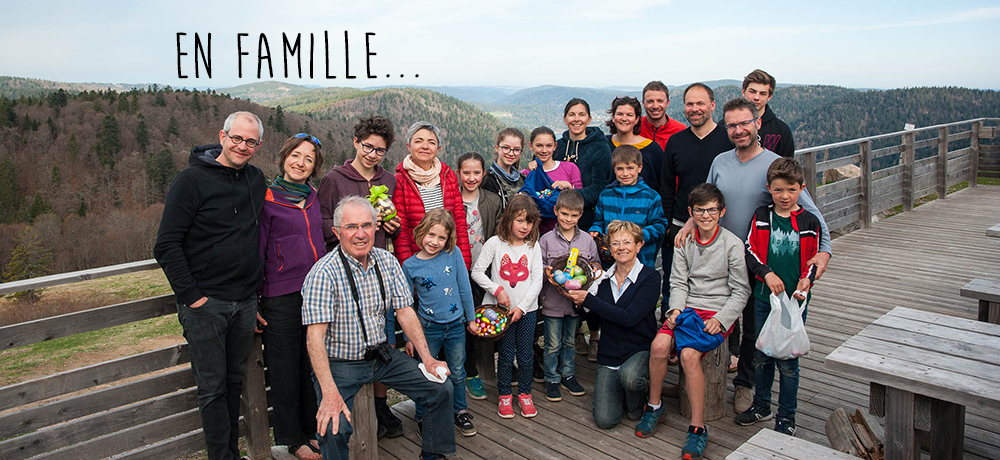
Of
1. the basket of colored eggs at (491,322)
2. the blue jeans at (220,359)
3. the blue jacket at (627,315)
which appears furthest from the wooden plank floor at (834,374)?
the blue jeans at (220,359)

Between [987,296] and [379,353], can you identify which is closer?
[379,353]

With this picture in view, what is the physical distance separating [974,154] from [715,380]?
1128 centimetres

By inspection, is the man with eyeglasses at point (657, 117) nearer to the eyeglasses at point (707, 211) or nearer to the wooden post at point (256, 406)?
the eyeglasses at point (707, 211)

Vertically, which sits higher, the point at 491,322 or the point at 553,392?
the point at 491,322

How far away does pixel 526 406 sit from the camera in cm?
343

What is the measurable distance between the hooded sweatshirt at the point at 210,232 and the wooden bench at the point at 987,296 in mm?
3882

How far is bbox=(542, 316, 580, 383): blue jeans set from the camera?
3613mm

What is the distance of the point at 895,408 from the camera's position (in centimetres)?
229

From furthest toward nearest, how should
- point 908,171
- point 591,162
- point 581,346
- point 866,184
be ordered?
point 908,171 < point 866,184 < point 581,346 < point 591,162

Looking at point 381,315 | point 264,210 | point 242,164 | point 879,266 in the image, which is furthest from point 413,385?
point 879,266

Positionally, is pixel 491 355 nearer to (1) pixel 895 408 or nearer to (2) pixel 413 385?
(2) pixel 413 385

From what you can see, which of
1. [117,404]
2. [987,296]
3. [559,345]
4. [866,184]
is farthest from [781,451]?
[866,184]

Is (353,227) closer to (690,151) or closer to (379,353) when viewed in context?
(379,353)

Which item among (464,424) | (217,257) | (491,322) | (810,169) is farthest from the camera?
(810,169)
